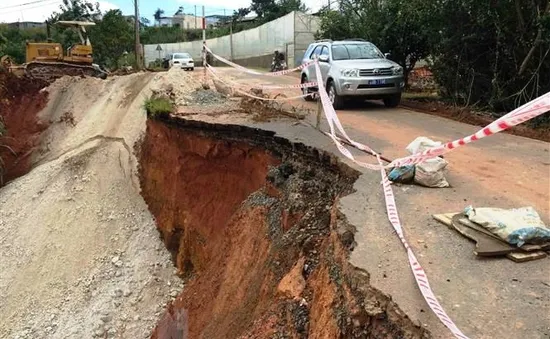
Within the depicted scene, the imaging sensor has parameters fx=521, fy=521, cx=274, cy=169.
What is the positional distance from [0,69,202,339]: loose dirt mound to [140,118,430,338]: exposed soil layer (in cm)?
55

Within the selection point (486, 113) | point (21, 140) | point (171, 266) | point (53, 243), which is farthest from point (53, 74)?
point (486, 113)

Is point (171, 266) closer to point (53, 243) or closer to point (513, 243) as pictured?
point (53, 243)

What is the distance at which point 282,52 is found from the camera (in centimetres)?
3744

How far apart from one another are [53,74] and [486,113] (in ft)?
59.8

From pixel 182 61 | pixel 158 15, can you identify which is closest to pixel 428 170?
pixel 182 61

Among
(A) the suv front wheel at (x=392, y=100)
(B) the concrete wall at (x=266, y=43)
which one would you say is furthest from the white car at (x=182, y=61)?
(A) the suv front wheel at (x=392, y=100)

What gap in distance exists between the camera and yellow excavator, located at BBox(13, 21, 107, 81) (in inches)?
887

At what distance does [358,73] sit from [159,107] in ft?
16.6

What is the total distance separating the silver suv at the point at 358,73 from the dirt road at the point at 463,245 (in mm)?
4557

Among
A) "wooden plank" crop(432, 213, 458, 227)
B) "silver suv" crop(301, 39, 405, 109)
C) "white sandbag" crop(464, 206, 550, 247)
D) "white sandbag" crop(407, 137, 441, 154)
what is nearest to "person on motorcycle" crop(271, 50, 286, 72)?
"silver suv" crop(301, 39, 405, 109)

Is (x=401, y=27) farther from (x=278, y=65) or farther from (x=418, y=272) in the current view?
(x=278, y=65)

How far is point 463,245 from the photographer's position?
4.49m

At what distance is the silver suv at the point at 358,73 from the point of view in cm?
1312

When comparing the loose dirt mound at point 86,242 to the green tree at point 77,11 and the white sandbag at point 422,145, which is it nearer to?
the white sandbag at point 422,145
